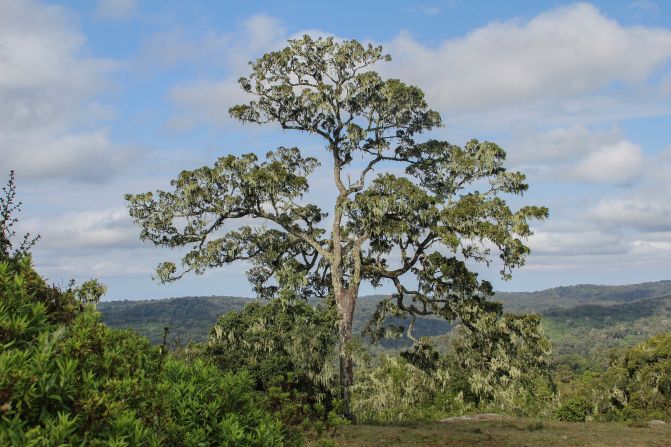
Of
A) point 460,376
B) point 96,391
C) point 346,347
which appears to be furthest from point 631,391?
point 96,391

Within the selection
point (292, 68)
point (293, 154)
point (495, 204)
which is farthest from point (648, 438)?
point (292, 68)

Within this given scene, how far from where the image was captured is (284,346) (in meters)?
22.8

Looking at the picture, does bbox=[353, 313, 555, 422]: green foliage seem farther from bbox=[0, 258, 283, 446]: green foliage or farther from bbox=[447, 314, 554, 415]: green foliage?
bbox=[0, 258, 283, 446]: green foliage

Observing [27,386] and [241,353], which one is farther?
[241,353]

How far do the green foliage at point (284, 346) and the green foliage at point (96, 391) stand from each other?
1621 centimetres

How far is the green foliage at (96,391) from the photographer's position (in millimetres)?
4082

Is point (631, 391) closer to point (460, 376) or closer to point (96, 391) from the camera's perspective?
point (460, 376)

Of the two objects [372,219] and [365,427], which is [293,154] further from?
[365,427]

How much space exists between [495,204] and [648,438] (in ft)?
36.4

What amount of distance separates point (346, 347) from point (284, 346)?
3.07 m

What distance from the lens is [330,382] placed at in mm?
23359

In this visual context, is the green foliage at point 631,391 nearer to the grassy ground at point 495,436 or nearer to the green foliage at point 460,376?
the green foliage at point 460,376

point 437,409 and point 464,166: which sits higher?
point 464,166

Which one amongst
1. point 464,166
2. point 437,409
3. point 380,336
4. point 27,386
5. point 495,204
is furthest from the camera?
point 437,409
